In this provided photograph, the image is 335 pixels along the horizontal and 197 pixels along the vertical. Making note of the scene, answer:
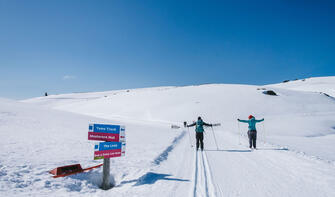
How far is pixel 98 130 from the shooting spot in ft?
13.6

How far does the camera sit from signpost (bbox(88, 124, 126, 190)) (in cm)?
404

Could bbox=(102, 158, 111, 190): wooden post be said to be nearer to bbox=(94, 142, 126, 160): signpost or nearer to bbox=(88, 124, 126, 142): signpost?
bbox=(94, 142, 126, 160): signpost

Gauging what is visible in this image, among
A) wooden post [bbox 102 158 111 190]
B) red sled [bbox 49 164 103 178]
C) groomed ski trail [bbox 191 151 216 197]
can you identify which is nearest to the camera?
groomed ski trail [bbox 191 151 216 197]

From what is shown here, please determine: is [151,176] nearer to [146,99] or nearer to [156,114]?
Result: [156,114]

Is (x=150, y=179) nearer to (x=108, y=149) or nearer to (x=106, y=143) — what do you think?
(x=108, y=149)

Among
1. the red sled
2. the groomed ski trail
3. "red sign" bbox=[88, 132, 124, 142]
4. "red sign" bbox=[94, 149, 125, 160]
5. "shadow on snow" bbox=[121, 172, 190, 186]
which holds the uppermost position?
"red sign" bbox=[88, 132, 124, 142]

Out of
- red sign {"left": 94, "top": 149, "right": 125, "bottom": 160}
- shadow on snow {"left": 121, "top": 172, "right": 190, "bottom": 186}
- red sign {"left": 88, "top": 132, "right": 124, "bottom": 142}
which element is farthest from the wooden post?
red sign {"left": 88, "top": 132, "right": 124, "bottom": 142}

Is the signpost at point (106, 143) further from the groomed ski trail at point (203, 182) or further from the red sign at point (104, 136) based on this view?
the groomed ski trail at point (203, 182)

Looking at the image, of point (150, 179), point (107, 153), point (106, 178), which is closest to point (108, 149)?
point (107, 153)

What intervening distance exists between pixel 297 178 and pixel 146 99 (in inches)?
2183

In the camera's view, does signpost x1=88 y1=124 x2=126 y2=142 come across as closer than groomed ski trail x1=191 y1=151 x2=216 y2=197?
No

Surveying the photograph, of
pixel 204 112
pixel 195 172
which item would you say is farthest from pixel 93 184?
pixel 204 112

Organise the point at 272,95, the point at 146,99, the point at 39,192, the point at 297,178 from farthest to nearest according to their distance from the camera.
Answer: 1. the point at 146,99
2. the point at 272,95
3. the point at 297,178
4. the point at 39,192

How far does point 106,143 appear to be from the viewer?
13.7ft
